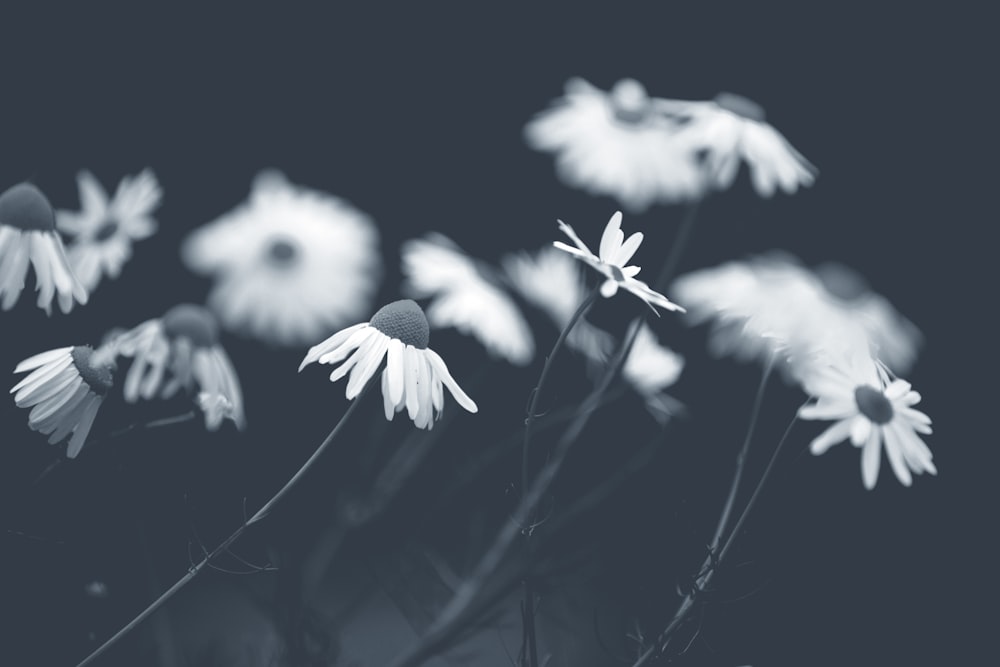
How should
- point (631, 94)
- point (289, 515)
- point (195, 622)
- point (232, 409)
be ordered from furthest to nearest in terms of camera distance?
point (631, 94) < point (195, 622) < point (289, 515) < point (232, 409)

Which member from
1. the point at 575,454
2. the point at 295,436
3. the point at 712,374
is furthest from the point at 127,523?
the point at 712,374

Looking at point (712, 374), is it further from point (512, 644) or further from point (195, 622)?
point (195, 622)

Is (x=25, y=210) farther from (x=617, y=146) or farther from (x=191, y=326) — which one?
(x=617, y=146)

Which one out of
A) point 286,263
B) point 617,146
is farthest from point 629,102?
point 286,263

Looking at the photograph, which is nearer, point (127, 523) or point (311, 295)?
point (127, 523)

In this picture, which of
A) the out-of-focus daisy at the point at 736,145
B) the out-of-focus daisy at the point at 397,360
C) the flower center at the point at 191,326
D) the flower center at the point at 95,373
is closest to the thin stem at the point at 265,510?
the out-of-focus daisy at the point at 397,360

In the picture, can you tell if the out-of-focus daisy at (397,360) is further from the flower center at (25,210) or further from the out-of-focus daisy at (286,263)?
the out-of-focus daisy at (286,263)

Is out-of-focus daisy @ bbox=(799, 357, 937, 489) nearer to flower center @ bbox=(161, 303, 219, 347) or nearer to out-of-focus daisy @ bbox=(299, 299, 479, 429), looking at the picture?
out-of-focus daisy @ bbox=(299, 299, 479, 429)
